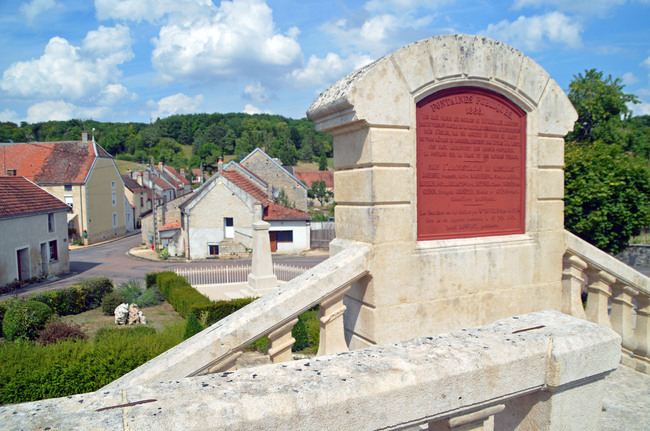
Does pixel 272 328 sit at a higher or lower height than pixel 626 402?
higher

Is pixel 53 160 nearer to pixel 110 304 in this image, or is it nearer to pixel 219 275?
pixel 219 275

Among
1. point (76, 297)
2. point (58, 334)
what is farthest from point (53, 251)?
point (58, 334)

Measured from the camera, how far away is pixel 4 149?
43.8 m

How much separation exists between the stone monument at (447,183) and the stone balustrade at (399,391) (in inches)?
70.7

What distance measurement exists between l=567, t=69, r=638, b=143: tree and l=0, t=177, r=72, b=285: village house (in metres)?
34.6

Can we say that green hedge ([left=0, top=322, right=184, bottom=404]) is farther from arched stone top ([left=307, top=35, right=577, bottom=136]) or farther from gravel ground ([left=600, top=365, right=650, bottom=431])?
gravel ground ([left=600, top=365, right=650, bottom=431])

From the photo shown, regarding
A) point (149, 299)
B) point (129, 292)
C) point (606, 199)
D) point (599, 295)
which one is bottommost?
point (149, 299)

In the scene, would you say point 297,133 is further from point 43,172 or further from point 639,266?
point 639,266

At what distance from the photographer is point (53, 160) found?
141ft

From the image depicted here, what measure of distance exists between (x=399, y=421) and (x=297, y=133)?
110m

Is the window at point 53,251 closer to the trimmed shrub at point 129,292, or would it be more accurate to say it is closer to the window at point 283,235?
the trimmed shrub at point 129,292

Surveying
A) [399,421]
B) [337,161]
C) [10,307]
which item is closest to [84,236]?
[10,307]

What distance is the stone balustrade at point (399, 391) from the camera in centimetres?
195

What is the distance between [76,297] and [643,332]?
20430 mm
